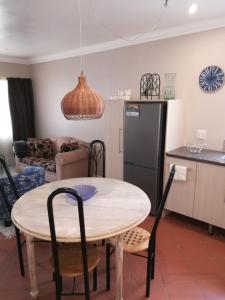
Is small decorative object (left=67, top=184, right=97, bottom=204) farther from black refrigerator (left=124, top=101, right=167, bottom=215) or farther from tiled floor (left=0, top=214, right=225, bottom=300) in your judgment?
black refrigerator (left=124, top=101, right=167, bottom=215)

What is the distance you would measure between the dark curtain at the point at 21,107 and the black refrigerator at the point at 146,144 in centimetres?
336

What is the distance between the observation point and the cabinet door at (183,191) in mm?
2855

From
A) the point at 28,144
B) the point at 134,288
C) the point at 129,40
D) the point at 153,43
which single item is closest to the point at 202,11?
the point at 153,43

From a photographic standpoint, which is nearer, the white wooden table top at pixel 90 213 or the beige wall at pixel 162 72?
the white wooden table top at pixel 90 213

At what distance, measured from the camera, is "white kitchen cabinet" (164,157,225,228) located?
2656 mm

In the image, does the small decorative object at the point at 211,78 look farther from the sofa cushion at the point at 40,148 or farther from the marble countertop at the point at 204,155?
the sofa cushion at the point at 40,148

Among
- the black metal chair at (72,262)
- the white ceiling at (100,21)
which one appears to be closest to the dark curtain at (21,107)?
the white ceiling at (100,21)

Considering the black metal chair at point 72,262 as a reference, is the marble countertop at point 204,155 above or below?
above

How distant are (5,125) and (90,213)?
4.47 meters

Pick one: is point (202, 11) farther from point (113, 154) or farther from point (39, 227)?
point (39, 227)

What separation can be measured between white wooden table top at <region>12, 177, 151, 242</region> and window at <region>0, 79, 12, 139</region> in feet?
12.4

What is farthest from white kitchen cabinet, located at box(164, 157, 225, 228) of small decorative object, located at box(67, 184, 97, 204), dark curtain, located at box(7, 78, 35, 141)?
dark curtain, located at box(7, 78, 35, 141)

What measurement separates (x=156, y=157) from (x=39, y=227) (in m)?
1.91

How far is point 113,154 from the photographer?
11.7 feet
